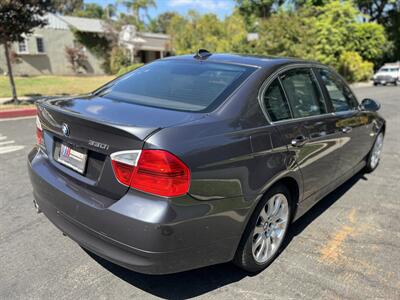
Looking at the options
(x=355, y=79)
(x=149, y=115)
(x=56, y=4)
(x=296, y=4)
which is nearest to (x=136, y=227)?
(x=149, y=115)

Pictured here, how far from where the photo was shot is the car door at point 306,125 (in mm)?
3096

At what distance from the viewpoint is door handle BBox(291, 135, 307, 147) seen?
313 centimetres

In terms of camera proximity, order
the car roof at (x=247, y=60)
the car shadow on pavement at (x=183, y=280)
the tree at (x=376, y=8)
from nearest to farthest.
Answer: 1. the car shadow on pavement at (x=183, y=280)
2. the car roof at (x=247, y=60)
3. the tree at (x=376, y=8)

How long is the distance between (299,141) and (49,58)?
2941 cm

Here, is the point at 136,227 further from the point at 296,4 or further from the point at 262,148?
the point at 296,4

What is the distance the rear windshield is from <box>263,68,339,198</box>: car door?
1.17ft

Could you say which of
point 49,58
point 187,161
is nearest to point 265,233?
point 187,161

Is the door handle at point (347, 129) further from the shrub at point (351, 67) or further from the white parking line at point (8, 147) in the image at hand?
the shrub at point (351, 67)

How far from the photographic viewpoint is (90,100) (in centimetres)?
311

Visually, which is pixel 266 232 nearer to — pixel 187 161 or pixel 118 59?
pixel 187 161

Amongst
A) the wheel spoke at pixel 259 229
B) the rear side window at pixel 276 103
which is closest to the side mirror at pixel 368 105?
the rear side window at pixel 276 103

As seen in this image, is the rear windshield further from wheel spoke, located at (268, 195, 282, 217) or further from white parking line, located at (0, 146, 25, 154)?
white parking line, located at (0, 146, 25, 154)

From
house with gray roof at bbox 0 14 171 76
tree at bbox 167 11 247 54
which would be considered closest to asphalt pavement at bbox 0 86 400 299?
tree at bbox 167 11 247 54

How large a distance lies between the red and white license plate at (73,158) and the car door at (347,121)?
2.52 m
